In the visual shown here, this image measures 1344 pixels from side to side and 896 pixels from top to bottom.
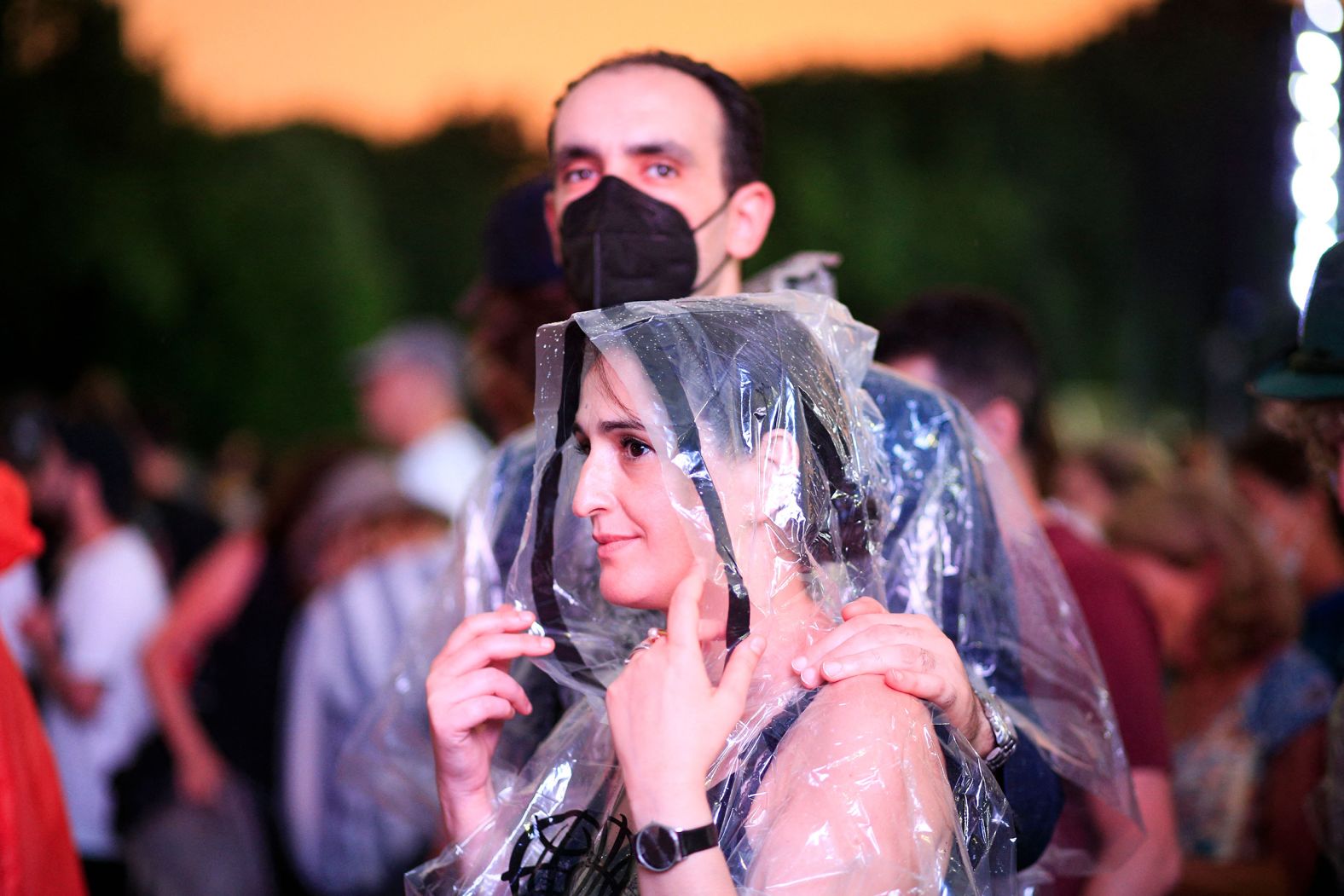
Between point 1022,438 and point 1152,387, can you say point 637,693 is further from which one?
point 1152,387

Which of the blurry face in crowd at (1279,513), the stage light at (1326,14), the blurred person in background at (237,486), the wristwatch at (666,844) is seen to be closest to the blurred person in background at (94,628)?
the wristwatch at (666,844)

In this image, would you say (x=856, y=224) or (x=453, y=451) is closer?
(x=453, y=451)

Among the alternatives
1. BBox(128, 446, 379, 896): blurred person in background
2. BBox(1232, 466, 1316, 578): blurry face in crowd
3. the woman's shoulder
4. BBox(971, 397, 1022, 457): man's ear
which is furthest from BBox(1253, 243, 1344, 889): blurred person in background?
BBox(128, 446, 379, 896): blurred person in background

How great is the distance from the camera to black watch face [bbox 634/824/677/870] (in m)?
1.31

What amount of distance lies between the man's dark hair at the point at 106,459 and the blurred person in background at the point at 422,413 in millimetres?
1399

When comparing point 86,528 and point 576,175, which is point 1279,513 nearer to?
point 576,175

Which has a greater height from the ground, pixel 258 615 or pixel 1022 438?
pixel 1022 438

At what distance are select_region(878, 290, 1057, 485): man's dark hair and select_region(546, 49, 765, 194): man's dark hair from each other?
64 cm

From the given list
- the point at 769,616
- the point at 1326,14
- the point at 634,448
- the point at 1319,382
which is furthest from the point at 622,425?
the point at 1326,14

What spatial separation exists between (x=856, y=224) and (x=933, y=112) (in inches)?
180

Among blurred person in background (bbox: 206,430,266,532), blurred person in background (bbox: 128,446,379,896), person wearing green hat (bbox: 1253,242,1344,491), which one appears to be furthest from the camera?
blurred person in background (bbox: 206,430,266,532)

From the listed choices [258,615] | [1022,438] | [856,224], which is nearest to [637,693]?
[1022,438]

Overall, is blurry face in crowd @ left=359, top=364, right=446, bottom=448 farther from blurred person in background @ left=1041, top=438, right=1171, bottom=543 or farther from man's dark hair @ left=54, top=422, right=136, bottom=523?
blurred person in background @ left=1041, top=438, right=1171, bottom=543

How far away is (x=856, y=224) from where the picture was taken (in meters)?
26.0
